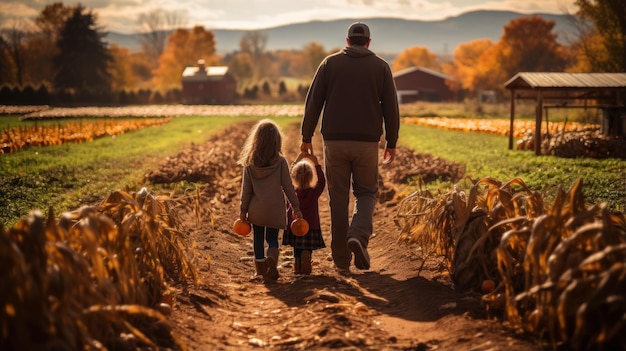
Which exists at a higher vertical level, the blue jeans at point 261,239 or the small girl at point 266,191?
the small girl at point 266,191

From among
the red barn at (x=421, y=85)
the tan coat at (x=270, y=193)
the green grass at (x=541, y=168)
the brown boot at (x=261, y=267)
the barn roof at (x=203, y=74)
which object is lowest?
the brown boot at (x=261, y=267)

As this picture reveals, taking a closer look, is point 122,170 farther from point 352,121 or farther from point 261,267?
point 352,121

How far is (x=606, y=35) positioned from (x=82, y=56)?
136ft

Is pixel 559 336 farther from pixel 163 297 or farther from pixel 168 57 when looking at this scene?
pixel 168 57

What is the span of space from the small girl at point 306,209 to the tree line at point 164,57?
60.4 feet

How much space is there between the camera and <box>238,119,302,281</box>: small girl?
6578mm

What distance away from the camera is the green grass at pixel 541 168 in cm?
1047

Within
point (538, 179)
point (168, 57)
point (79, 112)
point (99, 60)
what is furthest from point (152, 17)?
point (538, 179)

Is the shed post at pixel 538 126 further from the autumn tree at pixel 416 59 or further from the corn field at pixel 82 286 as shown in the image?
the autumn tree at pixel 416 59

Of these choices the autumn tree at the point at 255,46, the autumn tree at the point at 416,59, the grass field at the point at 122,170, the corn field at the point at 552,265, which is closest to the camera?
the corn field at the point at 552,265

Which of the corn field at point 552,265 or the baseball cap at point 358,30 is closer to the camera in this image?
the corn field at point 552,265

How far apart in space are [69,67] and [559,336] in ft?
187

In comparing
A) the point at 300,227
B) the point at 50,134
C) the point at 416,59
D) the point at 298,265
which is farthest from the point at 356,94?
the point at 416,59

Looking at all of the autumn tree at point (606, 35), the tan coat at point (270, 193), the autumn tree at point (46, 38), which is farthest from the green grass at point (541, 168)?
the autumn tree at point (46, 38)
